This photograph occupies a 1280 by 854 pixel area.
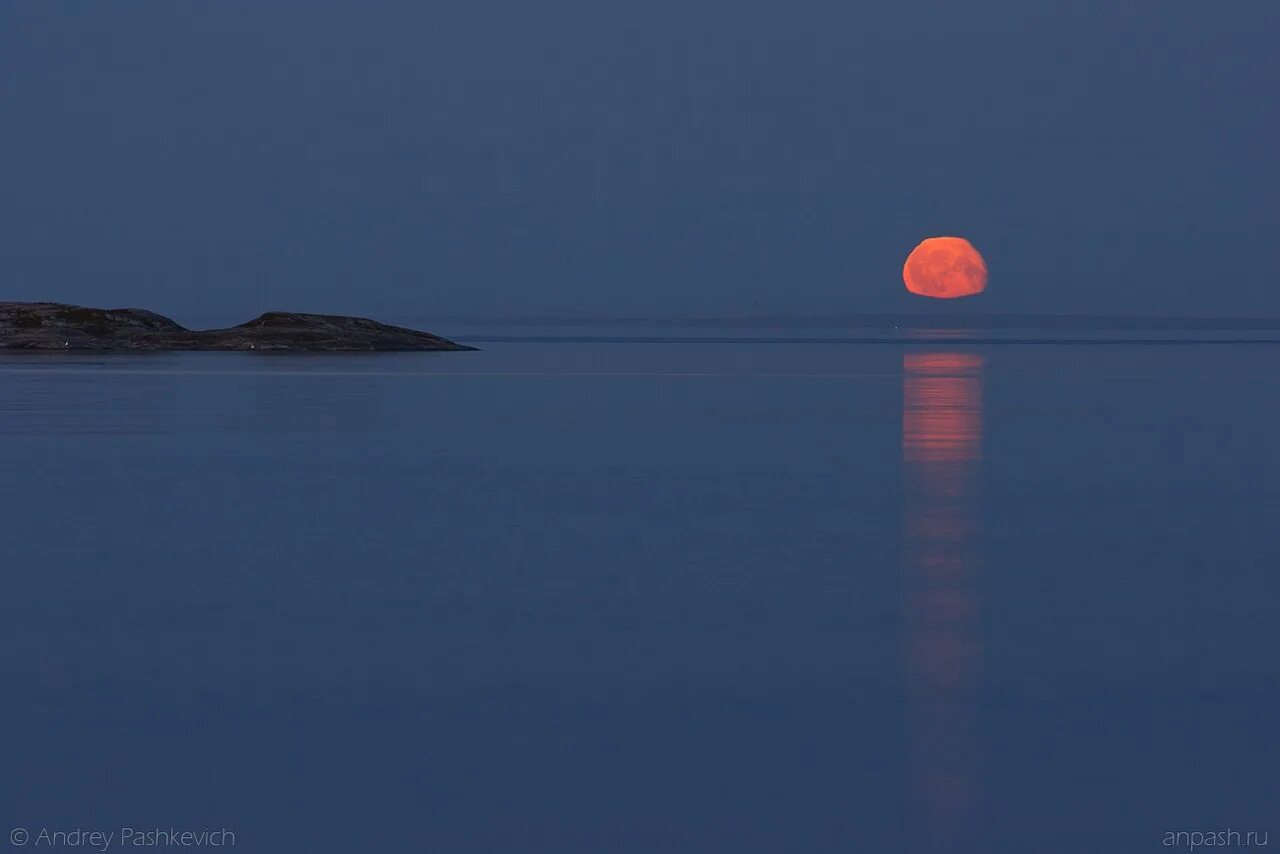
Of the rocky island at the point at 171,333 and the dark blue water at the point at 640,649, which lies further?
the rocky island at the point at 171,333

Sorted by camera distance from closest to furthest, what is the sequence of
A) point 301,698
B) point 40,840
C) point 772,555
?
point 40,840 < point 301,698 < point 772,555

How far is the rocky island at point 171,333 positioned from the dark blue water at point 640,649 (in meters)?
88.6

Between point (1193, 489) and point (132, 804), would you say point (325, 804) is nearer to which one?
point (132, 804)

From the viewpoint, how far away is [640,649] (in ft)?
41.8

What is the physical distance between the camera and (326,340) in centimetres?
11781

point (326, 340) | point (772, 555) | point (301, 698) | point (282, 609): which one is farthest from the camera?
point (326, 340)

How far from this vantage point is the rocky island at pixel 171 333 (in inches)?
4604

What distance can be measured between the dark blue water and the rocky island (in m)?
88.6

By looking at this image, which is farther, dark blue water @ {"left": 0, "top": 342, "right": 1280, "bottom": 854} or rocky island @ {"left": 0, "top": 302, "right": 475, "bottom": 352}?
rocky island @ {"left": 0, "top": 302, "right": 475, "bottom": 352}

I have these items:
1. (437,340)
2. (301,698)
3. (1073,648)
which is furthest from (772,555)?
(437,340)

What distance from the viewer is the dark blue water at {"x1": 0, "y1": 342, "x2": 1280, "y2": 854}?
29.0ft

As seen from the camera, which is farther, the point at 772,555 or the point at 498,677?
the point at 772,555

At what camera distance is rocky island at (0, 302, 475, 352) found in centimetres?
11694

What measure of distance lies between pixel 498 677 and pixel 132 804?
11.0 ft
